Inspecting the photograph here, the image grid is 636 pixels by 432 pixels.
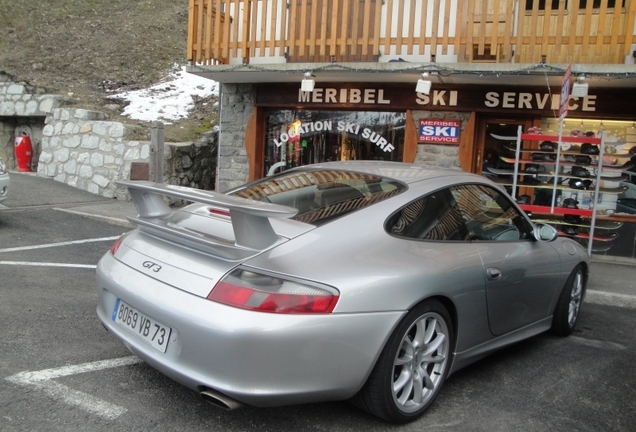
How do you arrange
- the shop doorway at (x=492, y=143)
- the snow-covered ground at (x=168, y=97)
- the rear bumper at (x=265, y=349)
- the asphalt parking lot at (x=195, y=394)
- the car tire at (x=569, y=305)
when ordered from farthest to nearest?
the snow-covered ground at (x=168, y=97), the shop doorway at (x=492, y=143), the car tire at (x=569, y=305), the asphalt parking lot at (x=195, y=394), the rear bumper at (x=265, y=349)

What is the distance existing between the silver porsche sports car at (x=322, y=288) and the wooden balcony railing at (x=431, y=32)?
5133 millimetres

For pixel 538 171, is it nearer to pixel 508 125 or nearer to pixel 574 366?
pixel 508 125

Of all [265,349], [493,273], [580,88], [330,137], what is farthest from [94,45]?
[265,349]

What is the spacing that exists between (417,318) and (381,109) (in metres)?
7.28

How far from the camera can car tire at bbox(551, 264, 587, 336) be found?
4613 millimetres

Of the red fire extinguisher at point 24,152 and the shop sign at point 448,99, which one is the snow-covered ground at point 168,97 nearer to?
the red fire extinguisher at point 24,152

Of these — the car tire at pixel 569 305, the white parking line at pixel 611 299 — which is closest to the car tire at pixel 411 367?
the car tire at pixel 569 305

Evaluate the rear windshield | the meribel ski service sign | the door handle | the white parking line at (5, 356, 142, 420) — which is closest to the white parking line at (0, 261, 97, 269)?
the white parking line at (5, 356, 142, 420)

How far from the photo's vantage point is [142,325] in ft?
9.84

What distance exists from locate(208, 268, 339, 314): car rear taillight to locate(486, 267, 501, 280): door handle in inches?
50.0

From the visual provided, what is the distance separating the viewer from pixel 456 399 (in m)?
3.48

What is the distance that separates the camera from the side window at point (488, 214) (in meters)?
3.80

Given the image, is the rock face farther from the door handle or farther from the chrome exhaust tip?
the chrome exhaust tip

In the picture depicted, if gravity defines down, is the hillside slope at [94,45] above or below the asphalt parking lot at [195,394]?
above
